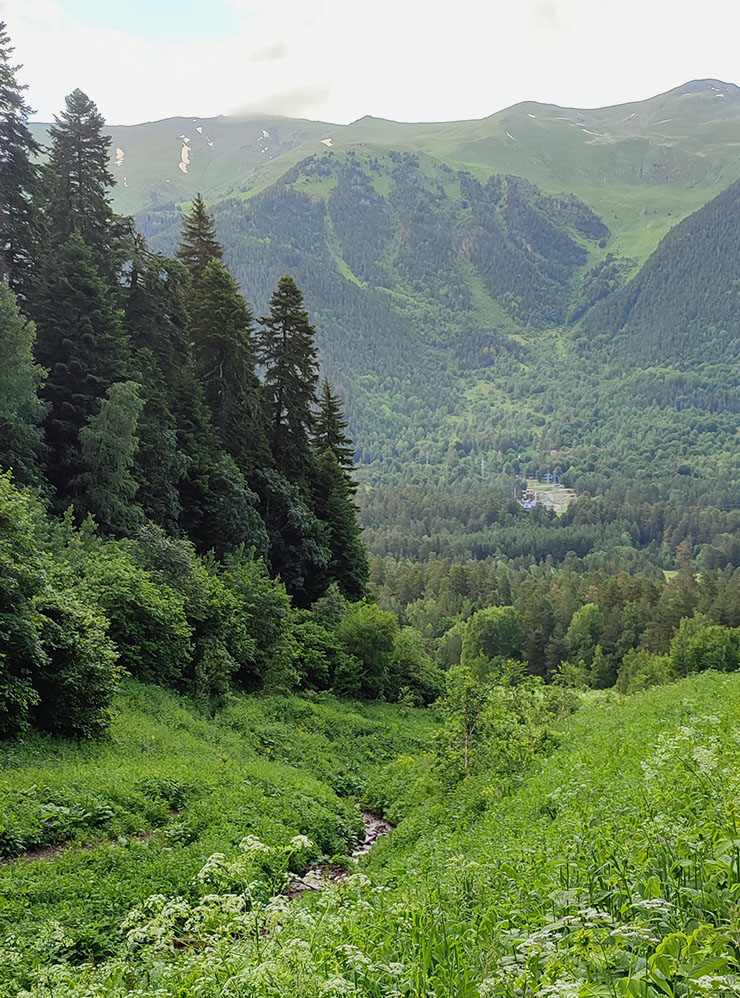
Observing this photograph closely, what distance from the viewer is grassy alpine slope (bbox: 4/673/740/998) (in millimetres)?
4297

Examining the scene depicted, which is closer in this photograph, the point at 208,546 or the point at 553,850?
the point at 553,850

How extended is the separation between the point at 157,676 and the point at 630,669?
224 feet

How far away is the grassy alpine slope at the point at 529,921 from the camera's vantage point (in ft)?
14.1

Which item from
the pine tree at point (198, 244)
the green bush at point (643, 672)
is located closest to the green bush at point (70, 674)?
the pine tree at point (198, 244)

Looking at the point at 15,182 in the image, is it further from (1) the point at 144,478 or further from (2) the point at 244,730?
(2) the point at 244,730

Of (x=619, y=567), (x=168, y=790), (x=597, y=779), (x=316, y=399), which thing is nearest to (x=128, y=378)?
(x=316, y=399)

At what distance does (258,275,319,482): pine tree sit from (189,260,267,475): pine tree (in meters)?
2.55

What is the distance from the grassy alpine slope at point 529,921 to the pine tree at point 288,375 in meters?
37.8

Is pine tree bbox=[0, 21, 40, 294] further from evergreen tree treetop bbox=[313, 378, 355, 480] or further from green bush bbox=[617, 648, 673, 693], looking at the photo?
green bush bbox=[617, 648, 673, 693]

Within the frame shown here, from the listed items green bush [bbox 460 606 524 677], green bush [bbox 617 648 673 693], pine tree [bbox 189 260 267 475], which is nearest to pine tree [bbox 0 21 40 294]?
pine tree [bbox 189 260 267 475]

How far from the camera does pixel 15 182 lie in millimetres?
33531

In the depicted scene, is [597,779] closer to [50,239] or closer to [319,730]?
[319,730]

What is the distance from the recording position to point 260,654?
1174 inches

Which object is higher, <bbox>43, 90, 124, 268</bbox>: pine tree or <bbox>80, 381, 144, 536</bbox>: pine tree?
<bbox>43, 90, 124, 268</bbox>: pine tree
